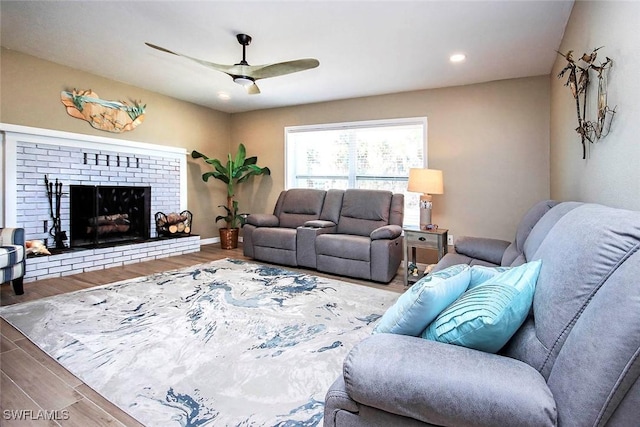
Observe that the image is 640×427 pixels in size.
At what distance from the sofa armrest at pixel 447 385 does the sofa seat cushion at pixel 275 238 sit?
349 centimetres

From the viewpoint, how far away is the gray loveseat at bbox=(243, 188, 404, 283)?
3.87 meters

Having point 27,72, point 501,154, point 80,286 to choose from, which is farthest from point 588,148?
point 27,72

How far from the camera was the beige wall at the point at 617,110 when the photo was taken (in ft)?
4.58

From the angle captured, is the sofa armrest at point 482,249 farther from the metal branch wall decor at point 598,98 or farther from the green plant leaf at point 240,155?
the green plant leaf at point 240,155

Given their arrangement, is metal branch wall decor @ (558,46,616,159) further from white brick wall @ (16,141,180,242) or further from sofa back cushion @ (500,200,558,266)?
white brick wall @ (16,141,180,242)

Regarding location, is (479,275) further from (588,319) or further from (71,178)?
(71,178)

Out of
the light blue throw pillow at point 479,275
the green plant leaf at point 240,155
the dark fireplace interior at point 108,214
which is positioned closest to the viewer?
the light blue throw pillow at point 479,275

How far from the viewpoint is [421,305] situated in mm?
1062

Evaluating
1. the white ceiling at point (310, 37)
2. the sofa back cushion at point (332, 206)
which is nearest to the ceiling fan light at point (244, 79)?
the white ceiling at point (310, 37)

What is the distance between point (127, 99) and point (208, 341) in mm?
3959

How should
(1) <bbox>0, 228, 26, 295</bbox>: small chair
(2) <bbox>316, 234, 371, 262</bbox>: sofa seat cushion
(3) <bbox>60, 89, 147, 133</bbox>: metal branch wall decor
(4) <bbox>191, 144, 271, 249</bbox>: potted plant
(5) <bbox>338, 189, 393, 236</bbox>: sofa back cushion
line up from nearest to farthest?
(1) <bbox>0, 228, 26, 295</bbox>: small chair → (2) <bbox>316, 234, 371, 262</bbox>: sofa seat cushion → (3) <bbox>60, 89, 147, 133</bbox>: metal branch wall decor → (5) <bbox>338, 189, 393, 236</bbox>: sofa back cushion → (4) <bbox>191, 144, 271, 249</bbox>: potted plant

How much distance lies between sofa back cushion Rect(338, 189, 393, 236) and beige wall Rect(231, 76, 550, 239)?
0.74 meters

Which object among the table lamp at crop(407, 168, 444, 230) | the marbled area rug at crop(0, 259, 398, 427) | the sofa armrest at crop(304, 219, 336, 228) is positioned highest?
the table lamp at crop(407, 168, 444, 230)

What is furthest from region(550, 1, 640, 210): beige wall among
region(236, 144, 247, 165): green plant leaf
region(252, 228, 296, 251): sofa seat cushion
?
region(236, 144, 247, 165): green plant leaf
